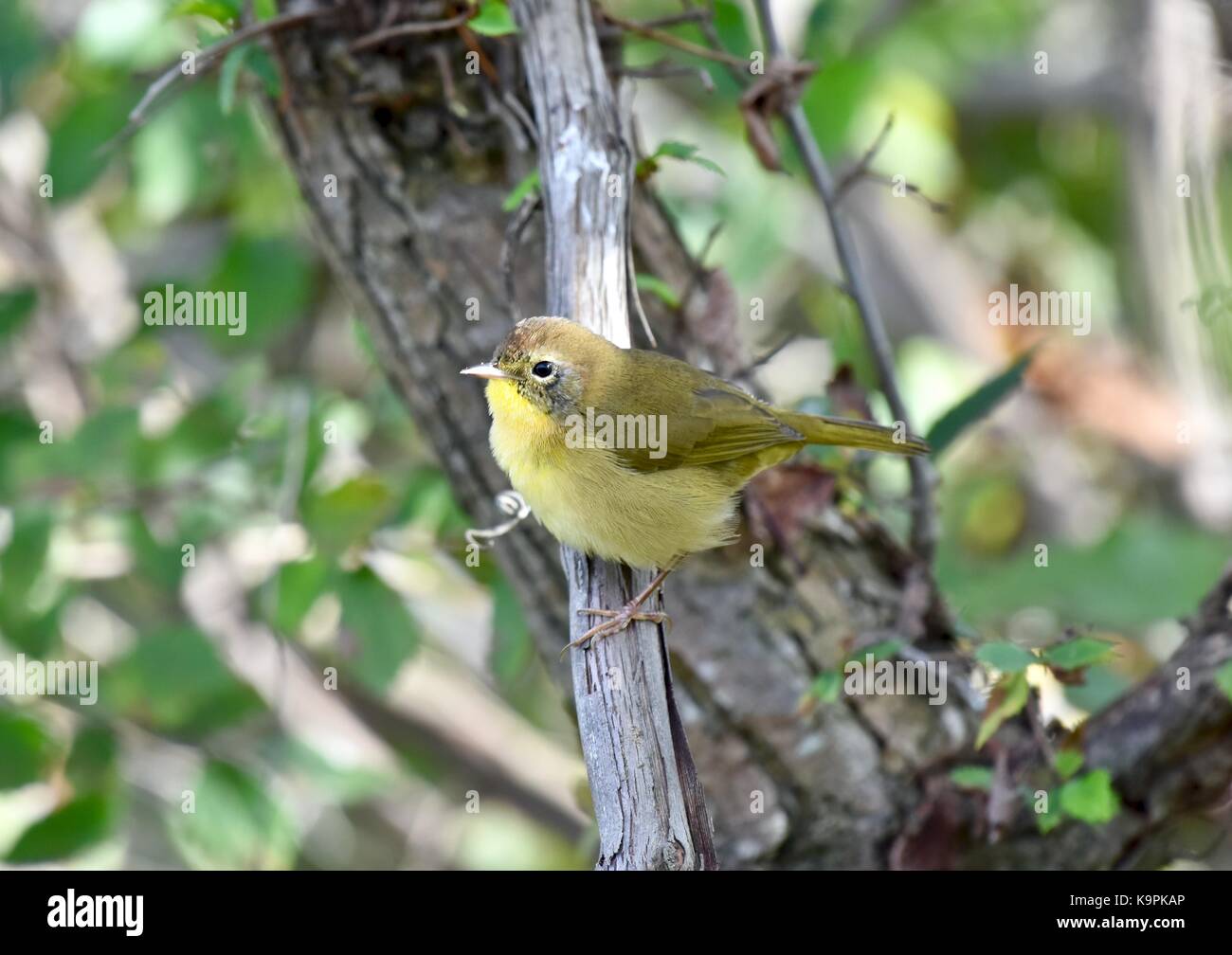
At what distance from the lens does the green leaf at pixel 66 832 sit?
12.1ft

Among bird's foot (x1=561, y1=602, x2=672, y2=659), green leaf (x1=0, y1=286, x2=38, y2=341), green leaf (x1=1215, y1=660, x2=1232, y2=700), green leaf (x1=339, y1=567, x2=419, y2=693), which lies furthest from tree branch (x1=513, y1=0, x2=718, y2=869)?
green leaf (x1=0, y1=286, x2=38, y2=341)

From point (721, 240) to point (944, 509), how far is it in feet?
5.58

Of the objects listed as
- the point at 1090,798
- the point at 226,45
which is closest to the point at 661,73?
the point at 226,45

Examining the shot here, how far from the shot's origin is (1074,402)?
6.77m

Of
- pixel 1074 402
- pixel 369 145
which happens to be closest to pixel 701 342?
pixel 369 145

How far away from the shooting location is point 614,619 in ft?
8.05

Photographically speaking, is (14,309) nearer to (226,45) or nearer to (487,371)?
(226,45)

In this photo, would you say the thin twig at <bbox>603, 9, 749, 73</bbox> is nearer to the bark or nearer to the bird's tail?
A: the bark

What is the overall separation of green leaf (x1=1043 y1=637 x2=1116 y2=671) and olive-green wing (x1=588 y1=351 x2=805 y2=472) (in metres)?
0.88

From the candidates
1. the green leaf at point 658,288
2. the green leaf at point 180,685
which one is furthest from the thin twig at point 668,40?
the green leaf at point 180,685

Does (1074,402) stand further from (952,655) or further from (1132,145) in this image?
(952,655)

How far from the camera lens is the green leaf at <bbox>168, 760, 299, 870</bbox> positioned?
12.8 ft

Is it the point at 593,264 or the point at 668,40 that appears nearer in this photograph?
the point at 593,264

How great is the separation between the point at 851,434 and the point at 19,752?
2645 millimetres
